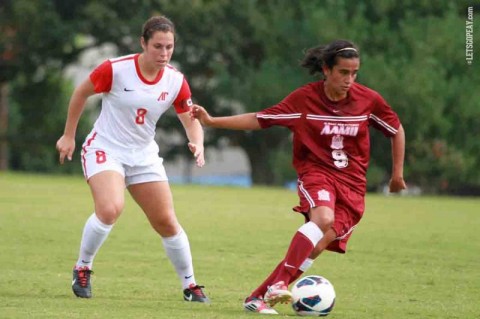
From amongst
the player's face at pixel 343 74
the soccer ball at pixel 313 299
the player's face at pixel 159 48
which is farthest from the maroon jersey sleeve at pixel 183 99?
the soccer ball at pixel 313 299

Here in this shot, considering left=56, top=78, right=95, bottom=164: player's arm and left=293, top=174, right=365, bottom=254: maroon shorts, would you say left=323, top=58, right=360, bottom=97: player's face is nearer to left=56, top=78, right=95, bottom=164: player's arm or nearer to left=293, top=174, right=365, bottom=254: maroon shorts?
left=293, top=174, right=365, bottom=254: maroon shorts

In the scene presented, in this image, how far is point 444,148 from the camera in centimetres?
3584

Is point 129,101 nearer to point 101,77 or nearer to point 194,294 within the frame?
point 101,77

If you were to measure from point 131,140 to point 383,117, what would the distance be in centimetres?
190

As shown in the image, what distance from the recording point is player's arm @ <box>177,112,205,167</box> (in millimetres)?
9086

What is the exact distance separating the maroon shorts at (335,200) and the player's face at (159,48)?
4.45 ft

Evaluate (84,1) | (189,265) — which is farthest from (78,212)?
(84,1)

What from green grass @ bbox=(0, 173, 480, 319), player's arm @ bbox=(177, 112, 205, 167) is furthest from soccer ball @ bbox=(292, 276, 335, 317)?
player's arm @ bbox=(177, 112, 205, 167)

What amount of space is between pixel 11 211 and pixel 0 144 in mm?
26266

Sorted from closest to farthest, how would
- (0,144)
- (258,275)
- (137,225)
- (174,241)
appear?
(174,241) < (258,275) < (137,225) < (0,144)

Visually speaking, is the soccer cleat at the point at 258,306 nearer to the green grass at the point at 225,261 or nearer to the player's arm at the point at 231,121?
the green grass at the point at 225,261

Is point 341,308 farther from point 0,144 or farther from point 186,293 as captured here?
point 0,144

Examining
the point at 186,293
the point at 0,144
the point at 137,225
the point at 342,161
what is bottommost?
the point at 0,144

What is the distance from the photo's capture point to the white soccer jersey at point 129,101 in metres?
9.05
